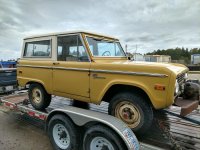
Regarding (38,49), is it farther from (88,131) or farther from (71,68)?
(88,131)

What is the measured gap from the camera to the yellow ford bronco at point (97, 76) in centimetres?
323

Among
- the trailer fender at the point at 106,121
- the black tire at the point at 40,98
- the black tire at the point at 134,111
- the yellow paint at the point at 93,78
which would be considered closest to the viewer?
the trailer fender at the point at 106,121

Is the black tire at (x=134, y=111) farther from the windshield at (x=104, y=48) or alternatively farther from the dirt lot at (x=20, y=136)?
the dirt lot at (x=20, y=136)

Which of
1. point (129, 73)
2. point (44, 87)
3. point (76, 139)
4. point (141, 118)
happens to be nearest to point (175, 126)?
point (141, 118)

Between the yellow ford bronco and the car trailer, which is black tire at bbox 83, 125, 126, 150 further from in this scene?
the yellow ford bronco

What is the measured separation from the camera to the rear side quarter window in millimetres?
4811

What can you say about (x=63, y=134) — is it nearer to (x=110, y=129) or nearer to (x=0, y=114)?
(x=110, y=129)

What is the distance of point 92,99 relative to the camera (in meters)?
3.99

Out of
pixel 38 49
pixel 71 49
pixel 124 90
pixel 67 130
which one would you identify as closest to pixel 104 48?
pixel 71 49

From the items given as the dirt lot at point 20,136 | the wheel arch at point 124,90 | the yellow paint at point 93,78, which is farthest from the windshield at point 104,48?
the dirt lot at point 20,136

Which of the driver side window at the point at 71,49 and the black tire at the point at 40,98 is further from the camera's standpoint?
the black tire at the point at 40,98

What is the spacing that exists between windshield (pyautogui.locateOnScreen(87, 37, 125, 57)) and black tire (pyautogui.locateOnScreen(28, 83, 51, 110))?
1694 mm

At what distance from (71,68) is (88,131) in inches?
57.0

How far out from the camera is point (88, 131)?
131 inches
